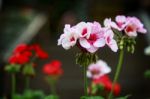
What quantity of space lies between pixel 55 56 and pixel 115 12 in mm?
2323

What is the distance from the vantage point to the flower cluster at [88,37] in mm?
1930

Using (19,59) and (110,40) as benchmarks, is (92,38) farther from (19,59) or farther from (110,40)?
(19,59)

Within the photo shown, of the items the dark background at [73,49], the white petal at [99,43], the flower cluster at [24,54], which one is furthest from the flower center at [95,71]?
the dark background at [73,49]

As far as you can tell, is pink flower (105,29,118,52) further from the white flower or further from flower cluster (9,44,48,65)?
flower cluster (9,44,48,65)

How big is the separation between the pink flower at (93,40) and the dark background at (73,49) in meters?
2.69

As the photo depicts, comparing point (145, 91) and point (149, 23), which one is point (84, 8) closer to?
point (145, 91)

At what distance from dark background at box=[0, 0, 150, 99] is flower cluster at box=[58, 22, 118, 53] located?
8.78 feet

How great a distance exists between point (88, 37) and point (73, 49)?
4621mm

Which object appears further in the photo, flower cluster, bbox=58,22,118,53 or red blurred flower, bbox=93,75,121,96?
red blurred flower, bbox=93,75,121,96

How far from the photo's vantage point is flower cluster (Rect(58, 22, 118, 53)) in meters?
1.93

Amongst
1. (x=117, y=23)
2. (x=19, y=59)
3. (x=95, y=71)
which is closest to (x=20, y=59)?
(x=19, y=59)

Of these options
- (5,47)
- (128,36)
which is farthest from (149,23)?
(128,36)

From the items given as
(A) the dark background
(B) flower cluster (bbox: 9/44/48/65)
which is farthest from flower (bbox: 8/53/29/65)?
(A) the dark background

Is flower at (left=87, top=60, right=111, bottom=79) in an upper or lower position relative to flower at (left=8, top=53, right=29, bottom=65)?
lower
